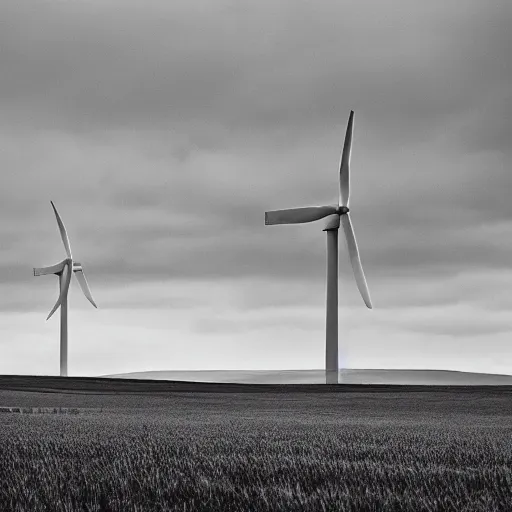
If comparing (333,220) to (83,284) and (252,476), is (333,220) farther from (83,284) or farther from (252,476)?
(252,476)

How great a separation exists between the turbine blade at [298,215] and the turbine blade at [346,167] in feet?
5.92

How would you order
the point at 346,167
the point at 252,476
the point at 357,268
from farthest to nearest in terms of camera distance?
the point at 346,167, the point at 357,268, the point at 252,476

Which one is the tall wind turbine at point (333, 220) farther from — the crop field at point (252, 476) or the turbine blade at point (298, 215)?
the crop field at point (252, 476)

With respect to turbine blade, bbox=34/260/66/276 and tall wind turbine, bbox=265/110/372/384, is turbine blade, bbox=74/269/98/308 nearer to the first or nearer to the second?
turbine blade, bbox=34/260/66/276

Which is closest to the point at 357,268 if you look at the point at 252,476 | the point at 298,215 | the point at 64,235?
the point at 298,215

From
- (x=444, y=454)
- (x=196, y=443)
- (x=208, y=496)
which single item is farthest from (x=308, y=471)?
(x=196, y=443)

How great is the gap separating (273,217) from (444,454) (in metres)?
64.6

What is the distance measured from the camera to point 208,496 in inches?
378

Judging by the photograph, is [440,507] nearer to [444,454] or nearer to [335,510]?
[335,510]

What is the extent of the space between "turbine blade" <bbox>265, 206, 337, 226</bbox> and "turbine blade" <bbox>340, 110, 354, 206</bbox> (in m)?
1.81

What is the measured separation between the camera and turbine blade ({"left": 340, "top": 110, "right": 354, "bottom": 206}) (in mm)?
76000

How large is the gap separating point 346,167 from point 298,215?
21.3ft

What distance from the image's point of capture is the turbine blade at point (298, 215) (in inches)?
3105

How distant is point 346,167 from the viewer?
79.9m
